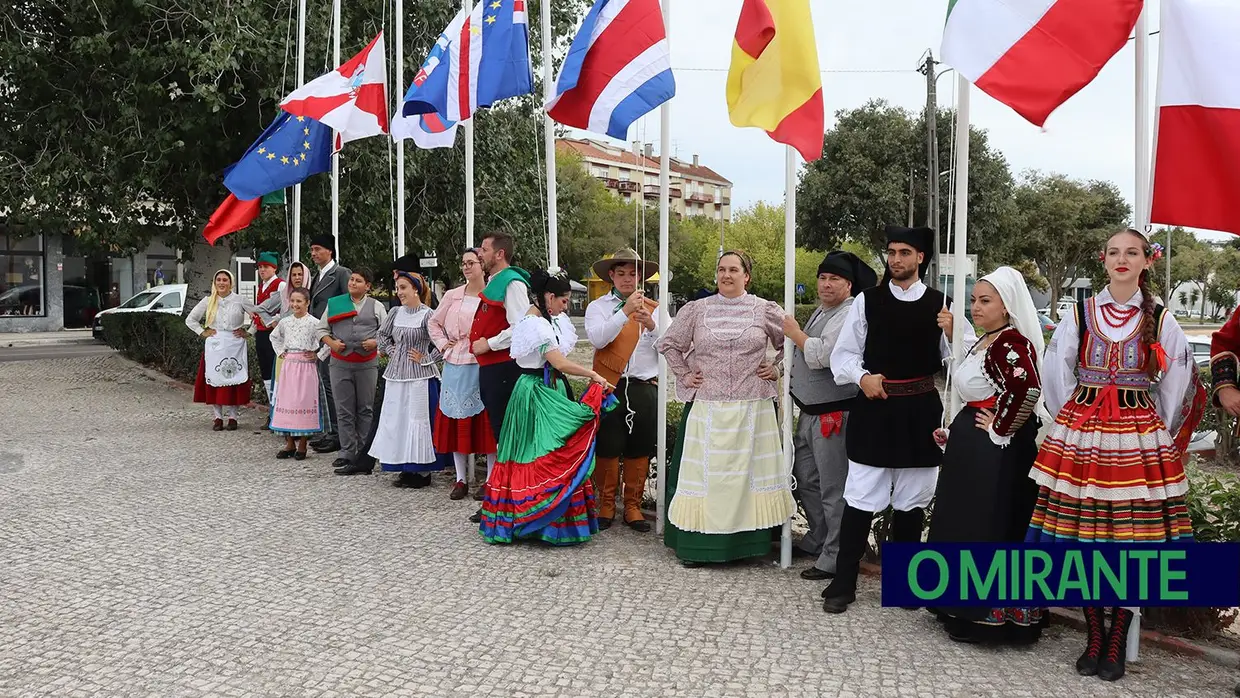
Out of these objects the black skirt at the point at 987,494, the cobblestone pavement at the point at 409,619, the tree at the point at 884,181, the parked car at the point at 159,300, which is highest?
the tree at the point at 884,181

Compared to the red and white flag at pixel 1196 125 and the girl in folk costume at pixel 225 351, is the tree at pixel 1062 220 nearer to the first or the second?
the girl in folk costume at pixel 225 351

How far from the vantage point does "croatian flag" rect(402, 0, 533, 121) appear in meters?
7.96

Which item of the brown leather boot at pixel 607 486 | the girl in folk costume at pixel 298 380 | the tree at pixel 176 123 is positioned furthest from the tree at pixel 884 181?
the brown leather boot at pixel 607 486

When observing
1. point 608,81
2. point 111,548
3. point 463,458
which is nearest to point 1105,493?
point 608,81

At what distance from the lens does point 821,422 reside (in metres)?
5.72

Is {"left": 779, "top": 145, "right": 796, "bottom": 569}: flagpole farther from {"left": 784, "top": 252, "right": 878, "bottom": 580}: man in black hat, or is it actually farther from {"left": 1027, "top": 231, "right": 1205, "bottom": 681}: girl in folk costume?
{"left": 1027, "top": 231, "right": 1205, "bottom": 681}: girl in folk costume

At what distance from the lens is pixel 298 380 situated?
9.37 metres

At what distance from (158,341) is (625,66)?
1404cm

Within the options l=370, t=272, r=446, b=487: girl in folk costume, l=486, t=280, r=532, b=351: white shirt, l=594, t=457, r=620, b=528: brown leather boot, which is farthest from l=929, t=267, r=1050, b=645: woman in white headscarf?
l=370, t=272, r=446, b=487: girl in folk costume

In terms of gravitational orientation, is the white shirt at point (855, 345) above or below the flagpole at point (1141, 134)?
below

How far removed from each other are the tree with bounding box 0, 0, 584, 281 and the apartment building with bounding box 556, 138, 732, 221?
6773cm

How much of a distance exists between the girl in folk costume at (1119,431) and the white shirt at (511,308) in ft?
11.9

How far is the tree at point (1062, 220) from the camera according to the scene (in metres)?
39.6

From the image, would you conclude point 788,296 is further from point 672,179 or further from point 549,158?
point 672,179
